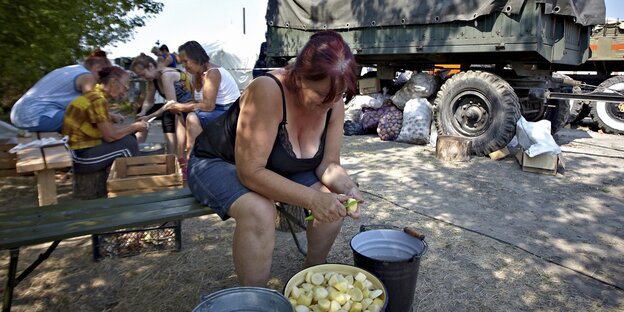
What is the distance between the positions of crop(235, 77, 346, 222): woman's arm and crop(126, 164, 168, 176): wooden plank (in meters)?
1.72

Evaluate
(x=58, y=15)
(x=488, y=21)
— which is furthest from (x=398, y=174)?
(x=58, y=15)

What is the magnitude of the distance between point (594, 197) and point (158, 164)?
4.31 meters

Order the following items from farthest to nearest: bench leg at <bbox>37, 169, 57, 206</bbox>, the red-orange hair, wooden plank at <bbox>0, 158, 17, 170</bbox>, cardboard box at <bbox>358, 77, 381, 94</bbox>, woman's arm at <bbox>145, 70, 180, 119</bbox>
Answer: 1. cardboard box at <bbox>358, 77, 381, 94</bbox>
2. woman's arm at <bbox>145, 70, 180, 119</bbox>
3. wooden plank at <bbox>0, 158, 17, 170</bbox>
4. bench leg at <bbox>37, 169, 57, 206</bbox>
5. the red-orange hair

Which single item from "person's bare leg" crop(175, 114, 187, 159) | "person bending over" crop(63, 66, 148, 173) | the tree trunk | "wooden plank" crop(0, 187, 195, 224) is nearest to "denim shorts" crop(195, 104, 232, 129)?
"person's bare leg" crop(175, 114, 187, 159)

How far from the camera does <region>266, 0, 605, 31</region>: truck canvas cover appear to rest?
5.64m

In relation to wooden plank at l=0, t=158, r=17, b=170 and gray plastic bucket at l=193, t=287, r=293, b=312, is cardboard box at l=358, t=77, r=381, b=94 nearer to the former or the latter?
wooden plank at l=0, t=158, r=17, b=170

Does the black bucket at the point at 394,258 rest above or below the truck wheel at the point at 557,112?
below

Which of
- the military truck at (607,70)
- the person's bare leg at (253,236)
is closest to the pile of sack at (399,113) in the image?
the military truck at (607,70)

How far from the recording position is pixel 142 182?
286 cm

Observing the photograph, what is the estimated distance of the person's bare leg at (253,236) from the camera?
1836 mm

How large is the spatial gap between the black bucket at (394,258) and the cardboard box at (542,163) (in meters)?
3.67

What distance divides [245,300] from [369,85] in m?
7.01

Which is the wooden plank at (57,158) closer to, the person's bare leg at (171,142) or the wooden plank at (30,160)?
the wooden plank at (30,160)

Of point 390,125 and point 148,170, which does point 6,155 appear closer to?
point 148,170
